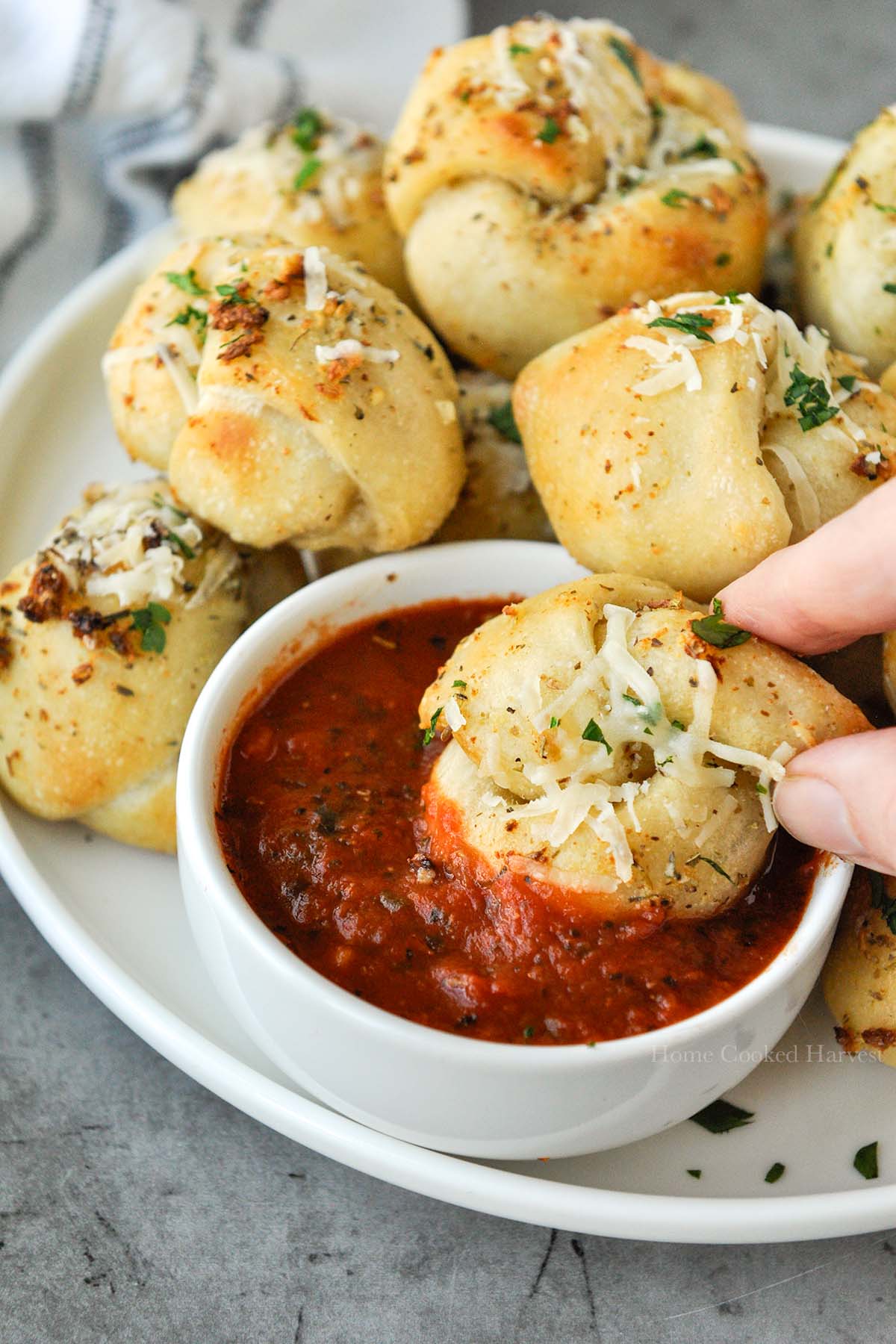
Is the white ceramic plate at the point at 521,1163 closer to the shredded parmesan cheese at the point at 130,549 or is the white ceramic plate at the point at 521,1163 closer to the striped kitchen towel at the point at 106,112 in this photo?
the shredded parmesan cheese at the point at 130,549

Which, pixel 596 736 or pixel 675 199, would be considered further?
pixel 675 199

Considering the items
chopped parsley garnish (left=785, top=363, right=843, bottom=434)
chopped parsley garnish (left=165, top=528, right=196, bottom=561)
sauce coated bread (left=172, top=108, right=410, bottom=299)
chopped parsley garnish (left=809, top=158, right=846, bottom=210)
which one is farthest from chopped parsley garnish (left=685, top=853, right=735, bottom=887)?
sauce coated bread (left=172, top=108, right=410, bottom=299)

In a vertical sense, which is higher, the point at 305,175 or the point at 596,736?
the point at 305,175

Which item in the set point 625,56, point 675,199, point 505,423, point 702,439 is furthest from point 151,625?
point 625,56

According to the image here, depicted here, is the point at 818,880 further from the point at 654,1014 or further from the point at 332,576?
the point at 332,576

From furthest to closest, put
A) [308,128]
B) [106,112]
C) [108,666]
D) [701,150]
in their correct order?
[106,112] < [308,128] < [701,150] < [108,666]

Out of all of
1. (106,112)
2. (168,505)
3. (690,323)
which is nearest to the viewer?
(690,323)

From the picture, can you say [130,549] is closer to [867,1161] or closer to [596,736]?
[596,736]

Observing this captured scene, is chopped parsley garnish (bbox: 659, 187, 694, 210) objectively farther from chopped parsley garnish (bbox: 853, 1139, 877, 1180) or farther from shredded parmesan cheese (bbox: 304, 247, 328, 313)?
chopped parsley garnish (bbox: 853, 1139, 877, 1180)
